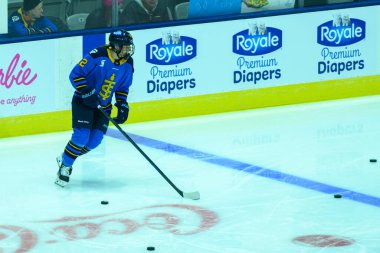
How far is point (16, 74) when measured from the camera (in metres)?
9.52

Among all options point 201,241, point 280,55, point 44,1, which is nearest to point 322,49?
point 280,55

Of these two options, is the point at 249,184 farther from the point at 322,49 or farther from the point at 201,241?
the point at 322,49

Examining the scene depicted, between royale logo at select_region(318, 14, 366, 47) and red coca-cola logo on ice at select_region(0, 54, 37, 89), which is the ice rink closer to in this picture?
red coca-cola logo on ice at select_region(0, 54, 37, 89)

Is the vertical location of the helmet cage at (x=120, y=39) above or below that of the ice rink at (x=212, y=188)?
above

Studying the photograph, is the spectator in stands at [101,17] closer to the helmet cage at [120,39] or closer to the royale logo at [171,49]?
the royale logo at [171,49]

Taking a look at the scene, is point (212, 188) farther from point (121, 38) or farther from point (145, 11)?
point (145, 11)

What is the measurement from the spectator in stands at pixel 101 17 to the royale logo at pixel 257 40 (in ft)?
4.36

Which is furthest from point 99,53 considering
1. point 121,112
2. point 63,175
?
point 63,175

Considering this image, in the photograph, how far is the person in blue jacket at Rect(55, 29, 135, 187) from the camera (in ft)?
25.7

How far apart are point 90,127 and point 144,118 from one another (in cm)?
225

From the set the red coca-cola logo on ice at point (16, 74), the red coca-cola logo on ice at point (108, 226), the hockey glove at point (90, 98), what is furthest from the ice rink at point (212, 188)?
the hockey glove at point (90, 98)

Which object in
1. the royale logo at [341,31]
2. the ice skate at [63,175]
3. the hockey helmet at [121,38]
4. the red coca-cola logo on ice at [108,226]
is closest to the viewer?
the red coca-cola logo on ice at [108,226]

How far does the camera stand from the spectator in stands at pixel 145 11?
1009 cm

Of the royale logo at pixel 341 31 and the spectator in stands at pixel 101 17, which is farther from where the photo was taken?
the royale logo at pixel 341 31
